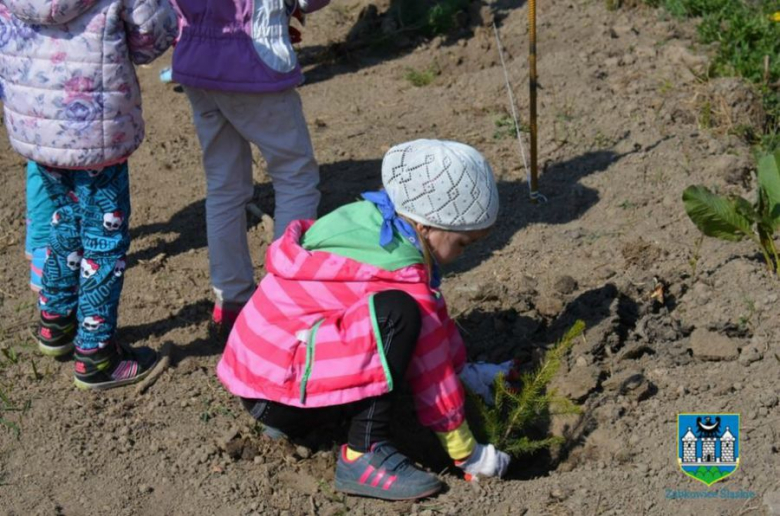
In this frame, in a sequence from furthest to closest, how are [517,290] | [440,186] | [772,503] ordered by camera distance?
[517,290] < [440,186] < [772,503]

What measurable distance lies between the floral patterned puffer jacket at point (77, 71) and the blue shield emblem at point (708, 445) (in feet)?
6.80

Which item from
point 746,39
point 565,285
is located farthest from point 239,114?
point 746,39

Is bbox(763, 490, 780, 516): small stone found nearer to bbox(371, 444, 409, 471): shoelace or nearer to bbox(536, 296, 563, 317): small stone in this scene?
bbox(371, 444, 409, 471): shoelace

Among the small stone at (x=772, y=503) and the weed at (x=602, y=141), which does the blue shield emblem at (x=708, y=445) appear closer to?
the small stone at (x=772, y=503)

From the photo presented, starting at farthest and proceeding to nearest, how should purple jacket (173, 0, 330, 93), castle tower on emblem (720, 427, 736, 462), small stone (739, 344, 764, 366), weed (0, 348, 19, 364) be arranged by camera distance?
weed (0, 348, 19, 364), purple jacket (173, 0, 330, 93), small stone (739, 344, 764, 366), castle tower on emblem (720, 427, 736, 462)

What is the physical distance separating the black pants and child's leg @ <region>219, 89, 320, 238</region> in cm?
91

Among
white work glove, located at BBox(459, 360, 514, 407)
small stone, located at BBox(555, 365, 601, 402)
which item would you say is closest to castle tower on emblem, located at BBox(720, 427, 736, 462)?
small stone, located at BBox(555, 365, 601, 402)

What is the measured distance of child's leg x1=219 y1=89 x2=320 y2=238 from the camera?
13.9 ft

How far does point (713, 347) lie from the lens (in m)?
4.07

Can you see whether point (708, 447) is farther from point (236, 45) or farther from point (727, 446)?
point (236, 45)

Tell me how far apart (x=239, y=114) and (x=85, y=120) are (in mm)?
691

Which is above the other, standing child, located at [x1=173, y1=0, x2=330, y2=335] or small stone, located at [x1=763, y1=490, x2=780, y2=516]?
standing child, located at [x1=173, y1=0, x2=330, y2=335]

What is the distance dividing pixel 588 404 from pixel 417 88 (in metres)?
3.15

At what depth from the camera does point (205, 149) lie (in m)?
4.45
